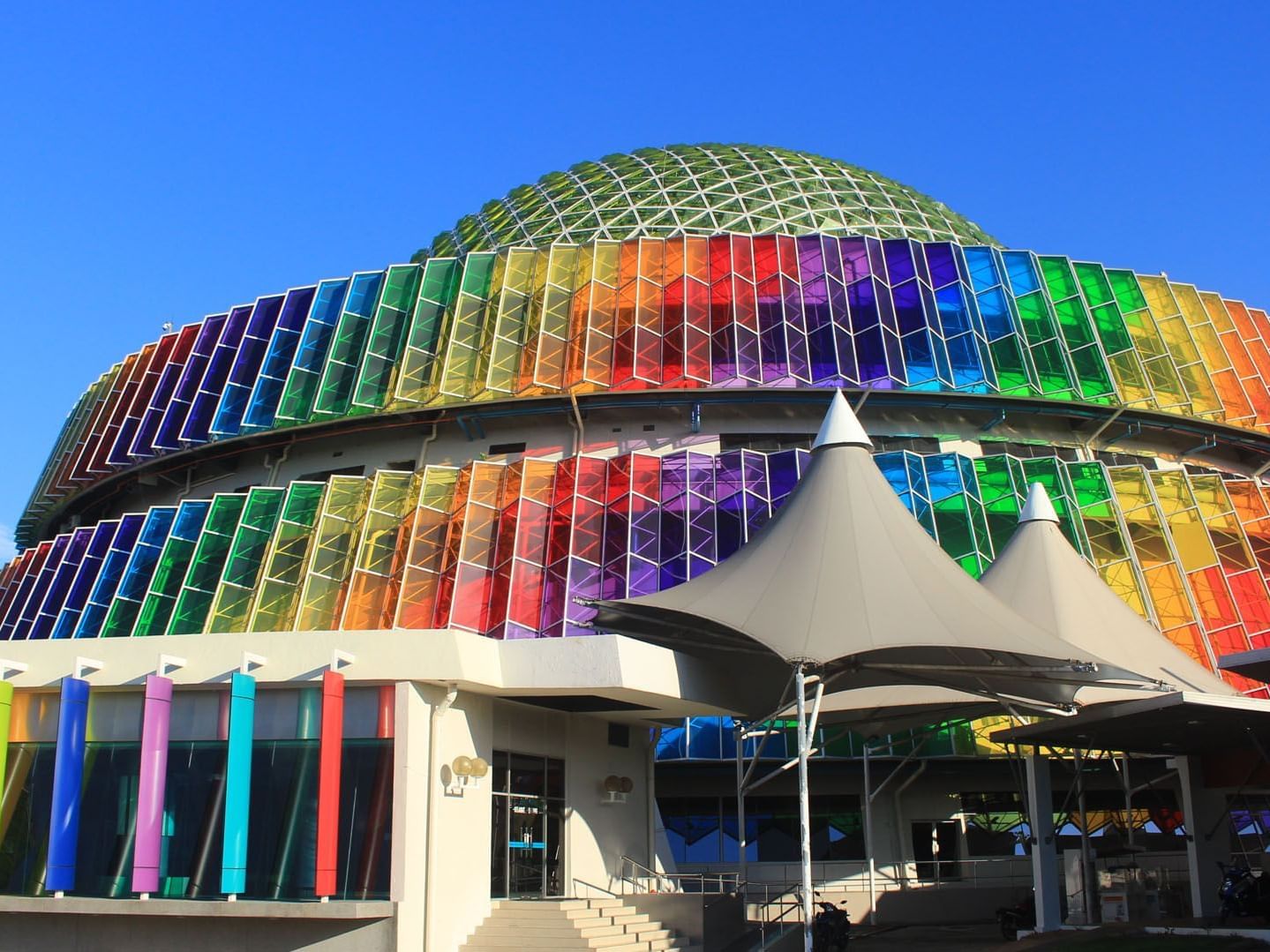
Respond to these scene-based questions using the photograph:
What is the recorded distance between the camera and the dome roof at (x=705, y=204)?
53906mm

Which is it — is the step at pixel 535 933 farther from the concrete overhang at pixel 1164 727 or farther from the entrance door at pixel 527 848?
the concrete overhang at pixel 1164 727

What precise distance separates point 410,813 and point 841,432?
36.2 ft

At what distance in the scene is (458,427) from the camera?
4359cm

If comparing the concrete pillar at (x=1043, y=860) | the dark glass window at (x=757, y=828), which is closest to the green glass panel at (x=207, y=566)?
the dark glass window at (x=757, y=828)

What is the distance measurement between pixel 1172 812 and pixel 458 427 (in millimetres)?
26542

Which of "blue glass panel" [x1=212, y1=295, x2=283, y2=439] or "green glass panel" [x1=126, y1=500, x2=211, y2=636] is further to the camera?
"blue glass panel" [x1=212, y1=295, x2=283, y2=439]

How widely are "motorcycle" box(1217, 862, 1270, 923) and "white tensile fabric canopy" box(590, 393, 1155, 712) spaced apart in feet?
15.0

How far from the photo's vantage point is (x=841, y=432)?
26.5 meters

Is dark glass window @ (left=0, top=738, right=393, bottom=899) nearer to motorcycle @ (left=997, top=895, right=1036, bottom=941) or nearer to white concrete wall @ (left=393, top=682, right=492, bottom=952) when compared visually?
white concrete wall @ (left=393, top=682, right=492, bottom=952)

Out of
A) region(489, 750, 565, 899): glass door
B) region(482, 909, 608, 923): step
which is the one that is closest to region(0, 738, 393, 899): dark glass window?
region(482, 909, 608, 923): step

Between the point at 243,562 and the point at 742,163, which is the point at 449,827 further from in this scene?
the point at 742,163

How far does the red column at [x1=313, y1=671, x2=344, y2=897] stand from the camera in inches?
853

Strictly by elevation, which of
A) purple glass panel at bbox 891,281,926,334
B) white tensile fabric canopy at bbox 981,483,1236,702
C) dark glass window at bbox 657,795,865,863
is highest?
purple glass panel at bbox 891,281,926,334

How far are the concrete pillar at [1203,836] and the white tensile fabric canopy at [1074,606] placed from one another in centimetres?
212
